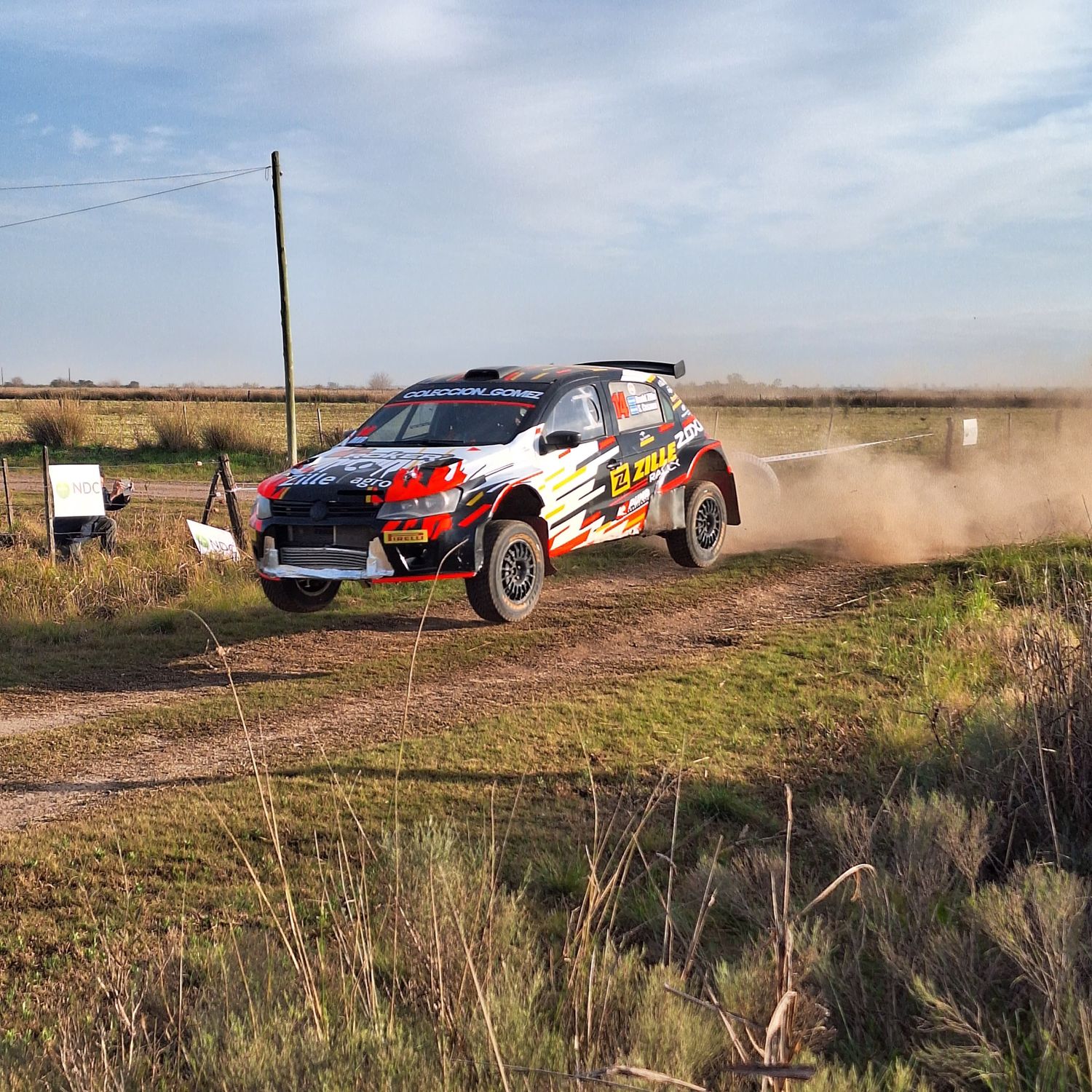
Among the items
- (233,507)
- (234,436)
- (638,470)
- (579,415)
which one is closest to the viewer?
(579,415)

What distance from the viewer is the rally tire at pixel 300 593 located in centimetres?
927

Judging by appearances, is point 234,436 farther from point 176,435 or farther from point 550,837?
point 550,837

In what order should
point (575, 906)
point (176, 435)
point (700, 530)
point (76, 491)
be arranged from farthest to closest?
point (176, 435)
point (76, 491)
point (700, 530)
point (575, 906)

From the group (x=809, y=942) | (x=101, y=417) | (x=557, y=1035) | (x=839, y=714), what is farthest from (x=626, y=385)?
(x=101, y=417)

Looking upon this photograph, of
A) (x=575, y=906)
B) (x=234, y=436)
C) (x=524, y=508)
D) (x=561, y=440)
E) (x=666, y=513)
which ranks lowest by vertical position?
(x=575, y=906)

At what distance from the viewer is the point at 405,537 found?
827cm

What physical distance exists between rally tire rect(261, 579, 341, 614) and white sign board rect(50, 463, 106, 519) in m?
4.82

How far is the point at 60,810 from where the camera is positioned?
222 inches

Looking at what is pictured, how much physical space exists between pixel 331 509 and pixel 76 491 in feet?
20.8

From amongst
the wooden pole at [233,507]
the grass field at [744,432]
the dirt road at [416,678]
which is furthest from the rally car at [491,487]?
the grass field at [744,432]

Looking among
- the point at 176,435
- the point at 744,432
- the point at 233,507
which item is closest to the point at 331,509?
the point at 233,507

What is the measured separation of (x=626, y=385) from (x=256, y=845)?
6540 millimetres

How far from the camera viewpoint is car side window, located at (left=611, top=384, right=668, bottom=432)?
10.4m

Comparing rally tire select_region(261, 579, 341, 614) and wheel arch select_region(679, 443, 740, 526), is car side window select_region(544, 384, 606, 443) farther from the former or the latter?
rally tire select_region(261, 579, 341, 614)
